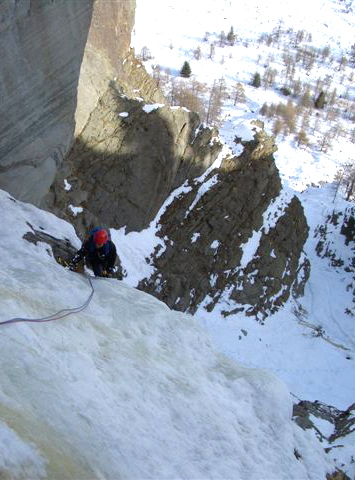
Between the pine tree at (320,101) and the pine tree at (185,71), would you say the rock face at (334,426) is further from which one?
the pine tree at (320,101)

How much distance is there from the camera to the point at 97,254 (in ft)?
27.1

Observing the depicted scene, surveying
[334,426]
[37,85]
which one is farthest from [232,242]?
[37,85]

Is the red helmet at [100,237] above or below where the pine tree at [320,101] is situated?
below

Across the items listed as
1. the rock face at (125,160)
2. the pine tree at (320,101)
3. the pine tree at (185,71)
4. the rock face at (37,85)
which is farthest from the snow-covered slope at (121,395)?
the pine tree at (320,101)

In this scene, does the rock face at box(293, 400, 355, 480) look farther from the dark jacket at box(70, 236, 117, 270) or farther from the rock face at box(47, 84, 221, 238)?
the rock face at box(47, 84, 221, 238)

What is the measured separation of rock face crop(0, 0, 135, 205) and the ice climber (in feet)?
9.96

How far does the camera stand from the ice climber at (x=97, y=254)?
818 centimetres

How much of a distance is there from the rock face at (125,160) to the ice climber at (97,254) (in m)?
8.64

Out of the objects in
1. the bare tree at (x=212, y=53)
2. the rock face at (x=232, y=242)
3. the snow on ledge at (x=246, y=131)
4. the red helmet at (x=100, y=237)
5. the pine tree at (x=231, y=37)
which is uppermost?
the pine tree at (x=231, y=37)

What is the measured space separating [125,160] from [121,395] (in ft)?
50.5

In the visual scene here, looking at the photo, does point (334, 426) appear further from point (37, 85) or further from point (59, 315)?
point (37, 85)

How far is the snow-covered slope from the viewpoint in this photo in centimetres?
373

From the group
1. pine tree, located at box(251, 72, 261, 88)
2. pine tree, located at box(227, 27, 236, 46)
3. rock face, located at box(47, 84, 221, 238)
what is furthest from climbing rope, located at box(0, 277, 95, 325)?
pine tree, located at box(227, 27, 236, 46)

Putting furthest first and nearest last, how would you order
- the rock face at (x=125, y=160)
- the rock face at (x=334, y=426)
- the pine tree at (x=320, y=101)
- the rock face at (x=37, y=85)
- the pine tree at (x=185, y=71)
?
the pine tree at (x=320, y=101) < the pine tree at (x=185, y=71) < the rock face at (x=125, y=160) < the rock face at (x=37, y=85) < the rock face at (x=334, y=426)
